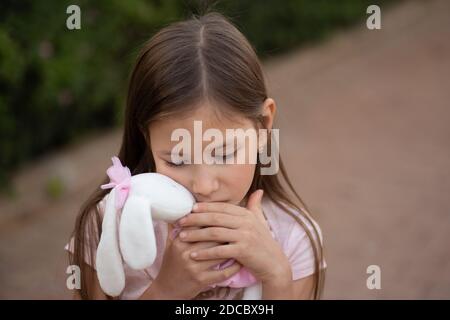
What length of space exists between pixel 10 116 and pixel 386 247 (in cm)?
235

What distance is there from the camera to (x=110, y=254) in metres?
1.81

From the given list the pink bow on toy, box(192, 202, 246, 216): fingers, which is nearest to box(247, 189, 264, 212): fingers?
box(192, 202, 246, 216): fingers

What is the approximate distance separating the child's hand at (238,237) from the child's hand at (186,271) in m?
0.02

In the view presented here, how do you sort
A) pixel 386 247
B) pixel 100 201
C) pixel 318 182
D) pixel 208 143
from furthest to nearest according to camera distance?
pixel 318 182 < pixel 386 247 < pixel 100 201 < pixel 208 143

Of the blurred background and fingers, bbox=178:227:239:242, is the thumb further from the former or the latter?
the blurred background

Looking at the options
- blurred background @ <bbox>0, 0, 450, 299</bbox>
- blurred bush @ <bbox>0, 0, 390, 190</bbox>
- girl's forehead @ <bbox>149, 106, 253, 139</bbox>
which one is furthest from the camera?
blurred bush @ <bbox>0, 0, 390, 190</bbox>

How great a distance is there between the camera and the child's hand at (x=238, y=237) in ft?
6.38

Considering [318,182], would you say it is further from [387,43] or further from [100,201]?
[387,43]

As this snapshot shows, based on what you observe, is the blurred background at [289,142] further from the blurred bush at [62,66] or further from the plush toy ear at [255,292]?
the plush toy ear at [255,292]

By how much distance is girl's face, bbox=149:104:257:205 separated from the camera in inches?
74.4

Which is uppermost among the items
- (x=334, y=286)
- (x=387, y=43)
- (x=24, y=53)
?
(x=387, y=43)

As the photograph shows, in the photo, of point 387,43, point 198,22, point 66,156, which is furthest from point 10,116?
point 387,43

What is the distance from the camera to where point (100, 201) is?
7.15 feet
